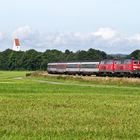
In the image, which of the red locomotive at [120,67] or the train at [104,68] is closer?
the red locomotive at [120,67]

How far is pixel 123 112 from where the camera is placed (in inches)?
848

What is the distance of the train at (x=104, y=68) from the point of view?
248 feet

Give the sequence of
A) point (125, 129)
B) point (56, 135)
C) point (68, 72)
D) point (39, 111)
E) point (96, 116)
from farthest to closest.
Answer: point (68, 72)
point (39, 111)
point (96, 116)
point (125, 129)
point (56, 135)

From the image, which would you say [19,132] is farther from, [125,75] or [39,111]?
[125,75]

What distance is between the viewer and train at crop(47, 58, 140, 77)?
248 feet

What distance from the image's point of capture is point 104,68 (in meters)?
85.6

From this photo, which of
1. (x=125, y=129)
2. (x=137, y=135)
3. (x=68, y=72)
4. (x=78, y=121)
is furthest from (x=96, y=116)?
(x=68, y=72)

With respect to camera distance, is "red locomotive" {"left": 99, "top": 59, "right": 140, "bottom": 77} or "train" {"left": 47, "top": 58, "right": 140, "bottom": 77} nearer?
"red locomotive" {"left": 99, "top": 59, "right": 140, "bottom": 77}

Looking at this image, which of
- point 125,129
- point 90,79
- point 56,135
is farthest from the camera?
point 90,79

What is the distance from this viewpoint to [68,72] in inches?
4097

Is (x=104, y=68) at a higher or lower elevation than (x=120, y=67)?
lower

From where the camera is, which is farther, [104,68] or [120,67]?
[104,68]

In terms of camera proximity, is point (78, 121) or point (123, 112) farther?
point (123, 112)

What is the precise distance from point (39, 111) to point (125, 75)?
57.1 m
